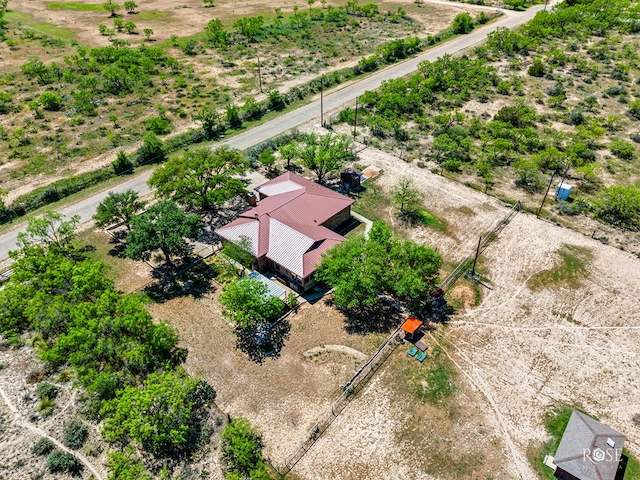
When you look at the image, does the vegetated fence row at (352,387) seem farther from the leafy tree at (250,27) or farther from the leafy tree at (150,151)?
the leafy tree at (250,27)

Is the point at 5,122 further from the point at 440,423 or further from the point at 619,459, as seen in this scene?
the point at 619,459

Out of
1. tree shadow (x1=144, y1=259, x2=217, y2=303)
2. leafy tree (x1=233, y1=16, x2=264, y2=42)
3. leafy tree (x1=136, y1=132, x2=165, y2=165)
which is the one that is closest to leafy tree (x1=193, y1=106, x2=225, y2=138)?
leafy tree (x1=136, y1=132, x2=165, y2=165)

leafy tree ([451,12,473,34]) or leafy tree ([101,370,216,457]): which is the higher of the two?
leafy tree ([451,12,473,34])

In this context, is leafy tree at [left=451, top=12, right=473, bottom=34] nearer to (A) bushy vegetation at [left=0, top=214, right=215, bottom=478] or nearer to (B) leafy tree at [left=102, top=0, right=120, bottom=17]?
(B) leafy tree at [left=102, top=0, right=120, bottom=17]

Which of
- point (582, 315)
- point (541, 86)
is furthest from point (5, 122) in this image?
point (541, 86)

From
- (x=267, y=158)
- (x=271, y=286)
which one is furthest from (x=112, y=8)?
(x=271, y=286)
